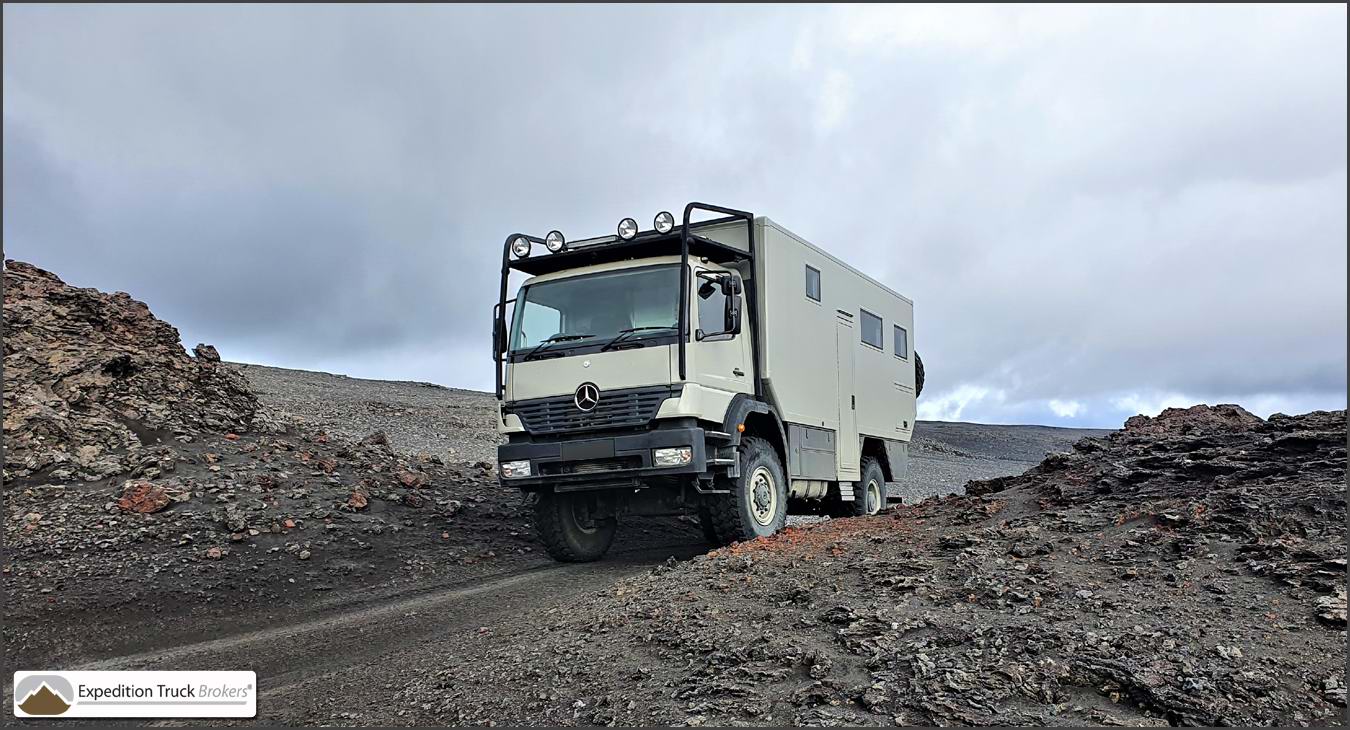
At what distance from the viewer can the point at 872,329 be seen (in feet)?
46.9

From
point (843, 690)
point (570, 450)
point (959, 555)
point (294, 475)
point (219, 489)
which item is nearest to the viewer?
point (843, 690)

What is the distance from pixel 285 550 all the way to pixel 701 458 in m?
4.66

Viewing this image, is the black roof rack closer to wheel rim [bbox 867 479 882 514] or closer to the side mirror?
the side mirror

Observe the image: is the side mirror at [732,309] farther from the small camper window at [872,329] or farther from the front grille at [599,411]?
the small camper window at [872,329]

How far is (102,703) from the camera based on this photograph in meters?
6.28

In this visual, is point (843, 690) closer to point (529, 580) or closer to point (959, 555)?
point (959, 555)

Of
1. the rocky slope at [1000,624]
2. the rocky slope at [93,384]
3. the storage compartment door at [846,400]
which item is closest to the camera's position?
the rocky slope at [1000,624]

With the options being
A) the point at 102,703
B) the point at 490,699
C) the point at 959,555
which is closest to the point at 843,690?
the point at 490,699

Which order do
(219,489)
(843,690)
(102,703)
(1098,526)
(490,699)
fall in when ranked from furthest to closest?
(219,489) → (1098,526) → (102,703) → (490,699) → (843,690)

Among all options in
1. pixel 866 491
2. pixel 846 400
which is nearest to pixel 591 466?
pixel 846 400

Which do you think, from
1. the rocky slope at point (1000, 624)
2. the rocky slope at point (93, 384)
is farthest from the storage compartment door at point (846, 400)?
the rocky slope at point (93, 384)

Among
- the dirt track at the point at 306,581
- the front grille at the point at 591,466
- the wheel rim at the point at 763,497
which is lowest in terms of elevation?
the dirt track at the point at 306,581

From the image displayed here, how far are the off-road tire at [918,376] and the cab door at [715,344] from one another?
6.59m

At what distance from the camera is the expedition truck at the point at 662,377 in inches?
388
